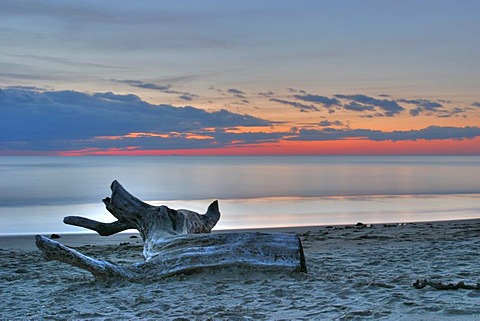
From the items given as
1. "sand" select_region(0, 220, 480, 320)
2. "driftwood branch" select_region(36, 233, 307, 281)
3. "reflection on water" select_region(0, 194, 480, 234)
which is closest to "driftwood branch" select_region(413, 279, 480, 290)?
"sand" select_region(0, 220, 480, 320)

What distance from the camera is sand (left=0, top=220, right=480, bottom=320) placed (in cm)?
420

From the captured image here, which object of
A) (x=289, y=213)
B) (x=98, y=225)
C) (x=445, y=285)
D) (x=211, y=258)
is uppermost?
(x=98, y=225)

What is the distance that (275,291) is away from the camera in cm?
488

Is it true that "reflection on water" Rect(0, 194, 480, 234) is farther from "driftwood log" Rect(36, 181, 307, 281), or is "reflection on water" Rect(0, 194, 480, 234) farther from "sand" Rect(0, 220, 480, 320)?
"driftwood log" Rect(36, 181, 307, 281)

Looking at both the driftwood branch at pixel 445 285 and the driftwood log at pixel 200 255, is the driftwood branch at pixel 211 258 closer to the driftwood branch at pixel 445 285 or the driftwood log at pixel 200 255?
the driftwood log at pixel 200 255

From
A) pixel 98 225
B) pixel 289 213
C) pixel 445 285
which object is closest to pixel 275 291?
pixel 445 285

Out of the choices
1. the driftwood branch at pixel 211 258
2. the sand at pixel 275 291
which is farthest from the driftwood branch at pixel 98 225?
the driftwood branch at pixel 211 258

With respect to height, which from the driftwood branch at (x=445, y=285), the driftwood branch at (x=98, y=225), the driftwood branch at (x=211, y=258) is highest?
the driftwood branch at (x=98, y=225)

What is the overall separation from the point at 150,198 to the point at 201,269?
19268 millimetres

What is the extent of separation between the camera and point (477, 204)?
20.0m

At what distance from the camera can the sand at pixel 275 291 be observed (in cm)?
420

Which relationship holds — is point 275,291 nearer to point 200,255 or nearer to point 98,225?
point 200,255

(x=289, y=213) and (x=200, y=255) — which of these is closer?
(x=200, y=255)

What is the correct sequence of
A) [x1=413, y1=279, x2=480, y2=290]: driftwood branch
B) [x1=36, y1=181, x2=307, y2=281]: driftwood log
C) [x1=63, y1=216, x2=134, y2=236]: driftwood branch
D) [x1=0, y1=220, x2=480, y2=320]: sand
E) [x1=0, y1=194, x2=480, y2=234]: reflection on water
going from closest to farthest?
[x1=0, y1=220, x2=480, y2=320]: sand
[x1=413, y1=279, x2=480, y2=290]: driftwood branch
[x1=36, y1=181, x2=307, y2=281]: driftwood log
[x1=63, y1=216, x2=134, y2=236]: driftwood branch
[x1=0, y1=194, x2=480, y2=234]: reflection on water
